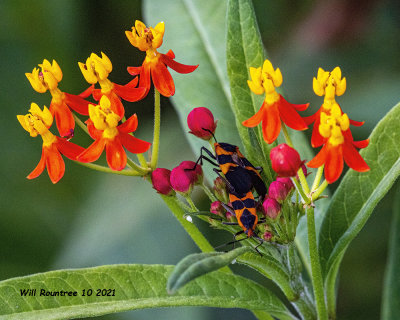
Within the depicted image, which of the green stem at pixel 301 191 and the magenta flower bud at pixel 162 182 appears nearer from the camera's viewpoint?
the green stem at pixel 301 191

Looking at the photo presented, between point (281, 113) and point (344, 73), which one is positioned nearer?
point (281, 113)

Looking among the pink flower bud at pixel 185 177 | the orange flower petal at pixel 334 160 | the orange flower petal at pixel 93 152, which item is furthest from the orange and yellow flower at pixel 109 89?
the orange flower petal at pixel 334 160

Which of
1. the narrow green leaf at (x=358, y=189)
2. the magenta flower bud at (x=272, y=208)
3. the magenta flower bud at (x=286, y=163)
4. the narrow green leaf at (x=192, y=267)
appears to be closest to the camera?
the narrow green leaf at (x=192, y=267)

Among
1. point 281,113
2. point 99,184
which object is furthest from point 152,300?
point 99,184

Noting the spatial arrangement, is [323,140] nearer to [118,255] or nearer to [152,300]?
[152,300]

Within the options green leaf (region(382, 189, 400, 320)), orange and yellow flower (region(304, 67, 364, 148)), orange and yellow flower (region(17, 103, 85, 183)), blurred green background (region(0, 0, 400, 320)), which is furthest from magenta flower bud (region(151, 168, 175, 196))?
blurred green background (region(0, 0, 400, 320))

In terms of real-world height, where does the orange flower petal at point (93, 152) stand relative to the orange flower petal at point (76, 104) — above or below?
below

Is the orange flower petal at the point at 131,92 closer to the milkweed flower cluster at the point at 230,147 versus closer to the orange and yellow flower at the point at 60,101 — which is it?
the milkweed flower cluster at the point at 230,147
